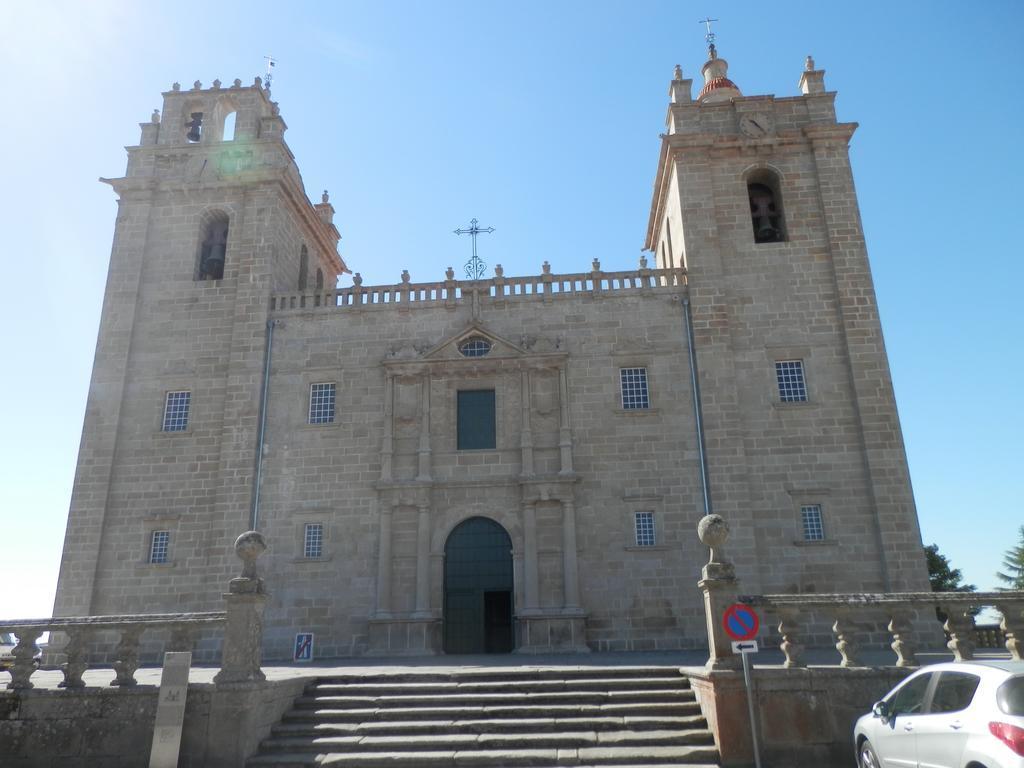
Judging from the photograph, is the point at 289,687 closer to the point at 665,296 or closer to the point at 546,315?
the point at 546,315

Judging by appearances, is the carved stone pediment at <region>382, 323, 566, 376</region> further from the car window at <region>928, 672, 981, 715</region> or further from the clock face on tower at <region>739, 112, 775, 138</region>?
the car window at <region>928, 672, 981, 715</region>

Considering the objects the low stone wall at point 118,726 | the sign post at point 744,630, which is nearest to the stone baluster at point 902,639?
the sign post at point 744,630

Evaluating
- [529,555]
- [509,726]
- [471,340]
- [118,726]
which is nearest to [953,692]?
[509,726]

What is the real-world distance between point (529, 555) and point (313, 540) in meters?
5.75

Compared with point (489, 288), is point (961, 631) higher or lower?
lower

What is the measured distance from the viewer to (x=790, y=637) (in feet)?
37.7

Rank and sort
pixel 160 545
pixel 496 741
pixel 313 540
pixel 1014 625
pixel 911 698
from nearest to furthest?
pixel 911 698 < pixel 1014 625 < pixel 496 741 < pixel 313 540 < pixel 160 545

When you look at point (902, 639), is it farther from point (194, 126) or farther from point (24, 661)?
point (194, 126)

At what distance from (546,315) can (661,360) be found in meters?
3.47

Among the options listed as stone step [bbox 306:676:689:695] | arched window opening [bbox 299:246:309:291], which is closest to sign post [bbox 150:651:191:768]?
stone step [bbox 306:676:689:695]

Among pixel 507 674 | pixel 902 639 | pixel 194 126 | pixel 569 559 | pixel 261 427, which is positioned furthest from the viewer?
pixel 194 126

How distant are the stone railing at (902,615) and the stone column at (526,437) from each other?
9395 millimetres

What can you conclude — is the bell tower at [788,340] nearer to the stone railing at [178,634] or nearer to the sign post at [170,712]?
the stone railing at [178,634]

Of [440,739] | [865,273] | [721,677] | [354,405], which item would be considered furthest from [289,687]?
[865,273]
